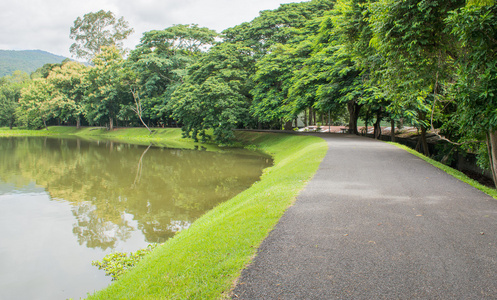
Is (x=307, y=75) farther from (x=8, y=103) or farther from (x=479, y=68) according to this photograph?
(x=8, y=103)

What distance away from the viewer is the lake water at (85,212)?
231 inches

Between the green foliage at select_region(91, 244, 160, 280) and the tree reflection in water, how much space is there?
0.82 metres

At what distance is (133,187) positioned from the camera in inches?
494

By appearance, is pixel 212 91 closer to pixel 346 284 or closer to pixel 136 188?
pixel 136 188

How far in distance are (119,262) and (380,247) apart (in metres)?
4.70

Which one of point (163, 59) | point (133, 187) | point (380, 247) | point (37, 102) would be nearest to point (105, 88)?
point (163, 59)

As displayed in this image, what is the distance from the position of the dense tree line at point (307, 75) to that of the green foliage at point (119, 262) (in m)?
7.31

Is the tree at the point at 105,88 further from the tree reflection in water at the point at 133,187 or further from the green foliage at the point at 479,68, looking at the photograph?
the green foliage at the point at 479,68

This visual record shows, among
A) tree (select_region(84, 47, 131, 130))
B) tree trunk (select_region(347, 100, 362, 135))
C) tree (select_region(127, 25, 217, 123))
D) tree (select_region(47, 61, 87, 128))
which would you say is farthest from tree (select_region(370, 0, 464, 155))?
tree (select_region(47, 61, 87, 128))

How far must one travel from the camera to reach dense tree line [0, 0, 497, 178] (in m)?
7.61

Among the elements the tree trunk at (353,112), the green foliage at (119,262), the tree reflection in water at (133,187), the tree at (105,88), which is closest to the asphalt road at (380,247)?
the green foliage at (119,262)

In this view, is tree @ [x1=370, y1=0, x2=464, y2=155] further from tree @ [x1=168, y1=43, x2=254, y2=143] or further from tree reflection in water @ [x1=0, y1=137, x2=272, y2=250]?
tree @ [x1=168, y1=43, x2=254, y2=143]

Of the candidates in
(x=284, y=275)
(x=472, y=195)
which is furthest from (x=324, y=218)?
(x=472, y=195)

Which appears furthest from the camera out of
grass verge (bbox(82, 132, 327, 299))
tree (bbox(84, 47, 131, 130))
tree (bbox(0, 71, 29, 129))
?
tree (bbox(0, 71, 29, 129))
